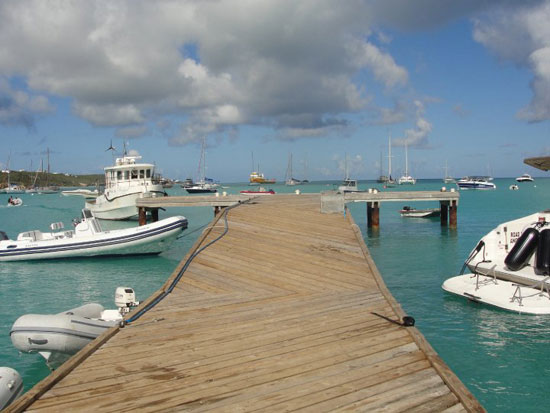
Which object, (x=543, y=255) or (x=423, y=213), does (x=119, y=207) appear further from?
(x=543, y=255)

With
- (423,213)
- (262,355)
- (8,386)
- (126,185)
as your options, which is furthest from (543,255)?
(126,185)

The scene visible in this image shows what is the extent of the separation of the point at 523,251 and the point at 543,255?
2.13 ft

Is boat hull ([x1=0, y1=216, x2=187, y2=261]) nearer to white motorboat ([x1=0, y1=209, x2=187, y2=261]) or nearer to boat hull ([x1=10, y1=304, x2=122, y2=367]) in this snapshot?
white motorboat ([x1=0, y1=209, x2=187, y2=261])

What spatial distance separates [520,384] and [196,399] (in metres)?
7.21

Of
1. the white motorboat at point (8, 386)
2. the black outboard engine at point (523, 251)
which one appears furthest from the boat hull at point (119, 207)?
the white motorboat at point (8, 386)

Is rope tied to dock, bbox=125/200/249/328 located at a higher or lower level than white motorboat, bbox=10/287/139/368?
higher

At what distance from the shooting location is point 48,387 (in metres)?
4.72

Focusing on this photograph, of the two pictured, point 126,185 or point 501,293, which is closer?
point 501,293

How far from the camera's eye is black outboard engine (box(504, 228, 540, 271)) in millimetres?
14586

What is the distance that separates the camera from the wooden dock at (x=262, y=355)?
4.50m

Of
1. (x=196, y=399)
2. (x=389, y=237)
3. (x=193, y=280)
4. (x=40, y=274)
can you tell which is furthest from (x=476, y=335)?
(x=389, y=237)

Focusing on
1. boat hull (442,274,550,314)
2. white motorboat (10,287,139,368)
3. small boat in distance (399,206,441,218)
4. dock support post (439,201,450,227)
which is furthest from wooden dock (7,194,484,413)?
small boat in distance (399,206,441,218)

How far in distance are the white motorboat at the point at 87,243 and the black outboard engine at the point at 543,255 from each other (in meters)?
16.1

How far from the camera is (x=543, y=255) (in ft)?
46.2
